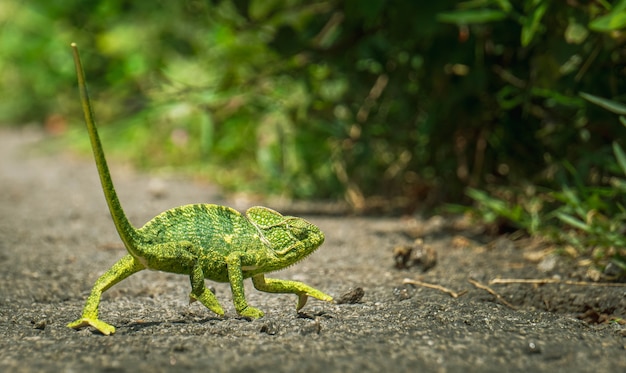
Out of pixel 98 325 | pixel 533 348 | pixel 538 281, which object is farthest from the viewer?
pixel 538 281

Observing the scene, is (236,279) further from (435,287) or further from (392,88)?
(392,88)

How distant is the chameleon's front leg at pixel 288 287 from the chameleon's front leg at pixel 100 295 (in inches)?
12.1

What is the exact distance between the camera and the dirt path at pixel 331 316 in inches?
62.9

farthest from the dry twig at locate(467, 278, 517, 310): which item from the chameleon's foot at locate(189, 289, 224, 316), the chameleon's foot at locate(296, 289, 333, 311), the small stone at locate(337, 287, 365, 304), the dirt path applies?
the chameleon's foot at locate(189, 289, 224, 316)

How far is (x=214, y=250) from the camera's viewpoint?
1923 millimetres

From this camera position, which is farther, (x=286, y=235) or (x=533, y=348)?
(x=286, y=235)

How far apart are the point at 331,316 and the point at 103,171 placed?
0.69 m

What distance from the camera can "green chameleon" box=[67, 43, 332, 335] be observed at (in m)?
1.87

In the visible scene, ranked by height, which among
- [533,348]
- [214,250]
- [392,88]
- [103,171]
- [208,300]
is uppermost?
[392,88]

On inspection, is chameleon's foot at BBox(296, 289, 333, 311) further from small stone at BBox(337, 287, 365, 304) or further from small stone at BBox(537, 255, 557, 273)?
small stone at BBox(537, 255, 557, 273)

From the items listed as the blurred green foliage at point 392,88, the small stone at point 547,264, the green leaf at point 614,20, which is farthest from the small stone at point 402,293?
the green leaf at point 614,20

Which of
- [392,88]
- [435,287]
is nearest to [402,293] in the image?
[435,287]

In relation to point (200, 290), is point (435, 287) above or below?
below

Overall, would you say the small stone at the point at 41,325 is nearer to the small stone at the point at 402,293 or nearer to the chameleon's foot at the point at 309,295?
the chameleon's foot at the point at 309,295
